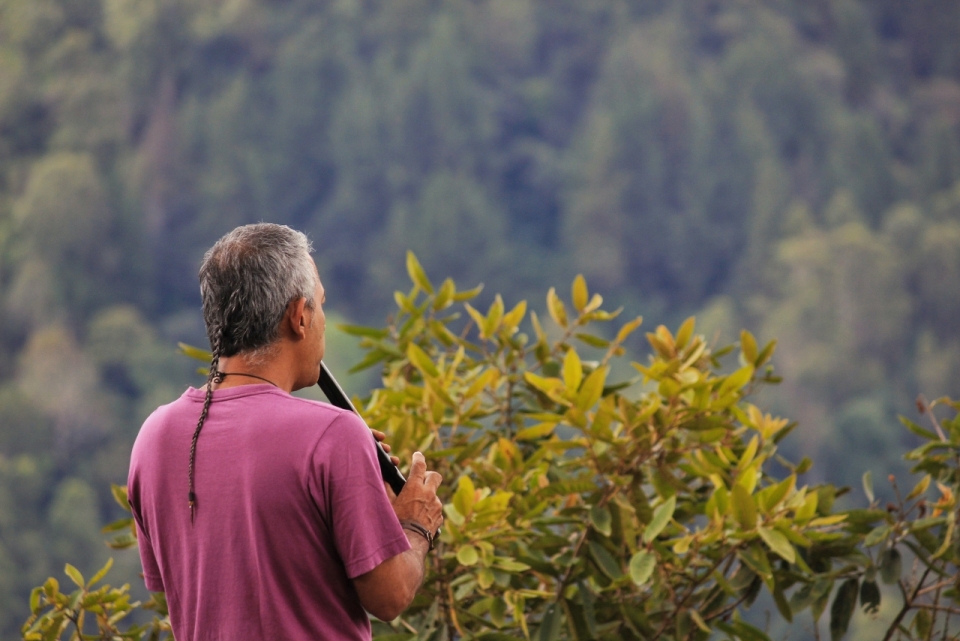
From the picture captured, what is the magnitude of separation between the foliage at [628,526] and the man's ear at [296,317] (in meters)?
0.58

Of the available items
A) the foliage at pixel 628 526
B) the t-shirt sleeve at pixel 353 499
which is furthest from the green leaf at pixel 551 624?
the t-shirt sleeve at pixel 353 499

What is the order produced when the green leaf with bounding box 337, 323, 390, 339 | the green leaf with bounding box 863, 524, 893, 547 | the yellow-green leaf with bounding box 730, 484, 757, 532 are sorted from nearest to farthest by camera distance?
the yellow-green leaf with bounding box 730, 484, 757, 532
the green leaf with bounding box 863, 524, 893, 547
the green leaf with bounding box 337, 323, 390, 339

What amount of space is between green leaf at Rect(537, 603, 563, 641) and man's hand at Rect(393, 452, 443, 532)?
2.17ft

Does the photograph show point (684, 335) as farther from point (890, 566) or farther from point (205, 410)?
point (205, 410)

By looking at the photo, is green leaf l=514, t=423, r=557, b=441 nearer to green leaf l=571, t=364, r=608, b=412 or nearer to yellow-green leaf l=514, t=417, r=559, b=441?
yellow-green leaf l=514, t=417, r=559, b=441

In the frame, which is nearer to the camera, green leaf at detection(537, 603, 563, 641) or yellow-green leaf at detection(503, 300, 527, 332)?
green leaf at detection(537, 603, 563, 641)

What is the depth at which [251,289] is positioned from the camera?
3.94 feet

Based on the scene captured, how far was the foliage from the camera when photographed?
5.93 feet

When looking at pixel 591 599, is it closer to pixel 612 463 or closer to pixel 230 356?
pixel 612 463

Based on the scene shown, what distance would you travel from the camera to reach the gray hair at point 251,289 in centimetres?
121

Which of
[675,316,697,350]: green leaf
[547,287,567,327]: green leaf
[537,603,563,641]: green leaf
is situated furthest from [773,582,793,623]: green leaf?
[547,287,567,327]: green leaf

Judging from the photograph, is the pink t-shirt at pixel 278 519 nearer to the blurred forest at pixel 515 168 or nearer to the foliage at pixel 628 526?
the foliage at pixel 628 526

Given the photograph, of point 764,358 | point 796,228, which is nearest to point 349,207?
point 796,228

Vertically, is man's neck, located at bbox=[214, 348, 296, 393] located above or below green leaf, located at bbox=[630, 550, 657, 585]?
above
